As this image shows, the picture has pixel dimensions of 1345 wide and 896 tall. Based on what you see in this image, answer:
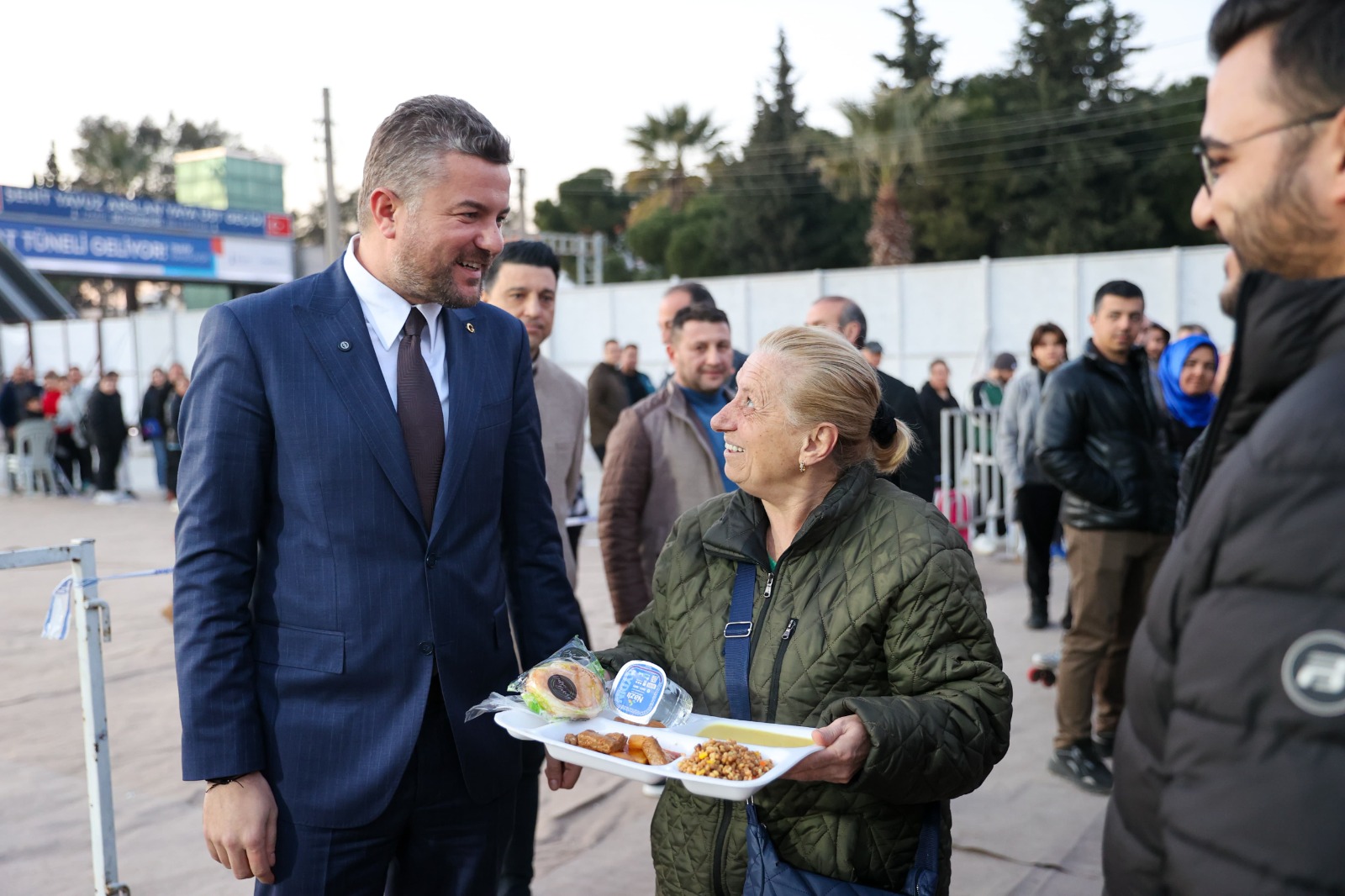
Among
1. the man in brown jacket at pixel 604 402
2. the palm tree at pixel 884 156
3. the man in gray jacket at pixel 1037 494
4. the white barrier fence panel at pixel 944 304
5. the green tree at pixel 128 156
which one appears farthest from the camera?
the green tree at pixel 128 156

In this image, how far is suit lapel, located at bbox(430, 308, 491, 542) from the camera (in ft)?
7.48

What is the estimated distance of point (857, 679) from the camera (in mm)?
2201

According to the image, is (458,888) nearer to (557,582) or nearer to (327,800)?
(327,800)

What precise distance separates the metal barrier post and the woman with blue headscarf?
16.7 ft

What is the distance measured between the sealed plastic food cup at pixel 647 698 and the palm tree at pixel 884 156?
31788 mm

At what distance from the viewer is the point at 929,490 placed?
456 centimetres

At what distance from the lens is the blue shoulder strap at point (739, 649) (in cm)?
227

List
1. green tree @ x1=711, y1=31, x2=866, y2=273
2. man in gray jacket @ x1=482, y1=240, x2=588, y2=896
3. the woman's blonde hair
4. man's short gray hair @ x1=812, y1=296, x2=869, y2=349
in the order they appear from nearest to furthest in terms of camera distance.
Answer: the woman's blonde hair < man in gray jacket @ x1=482, y1=240, x2=588, y2=896 < man's short gray hair @ x1=812, y1=296, x2=869, y2=349 < green tree @ x1=711, y1=31, x2=866, y2=273

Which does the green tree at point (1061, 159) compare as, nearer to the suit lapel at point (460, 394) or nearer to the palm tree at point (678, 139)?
the palm tree at point (678, 139)

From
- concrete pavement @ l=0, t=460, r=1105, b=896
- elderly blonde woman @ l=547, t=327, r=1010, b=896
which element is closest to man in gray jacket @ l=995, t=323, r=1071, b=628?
concrete pavement @ l=0, t=460, r=1105, b=896

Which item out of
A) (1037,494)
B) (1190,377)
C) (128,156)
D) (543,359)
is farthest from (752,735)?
(128,156)

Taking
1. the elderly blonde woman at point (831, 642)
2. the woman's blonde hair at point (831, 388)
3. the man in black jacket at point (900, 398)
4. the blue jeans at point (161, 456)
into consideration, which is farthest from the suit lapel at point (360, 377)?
the blue jeans at point (161, 456)

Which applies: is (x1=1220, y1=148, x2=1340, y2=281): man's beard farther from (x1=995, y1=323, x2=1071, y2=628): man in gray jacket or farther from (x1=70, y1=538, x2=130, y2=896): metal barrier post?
(x1=995, y1=323, x2=1071, y2=628): man in gray jacket

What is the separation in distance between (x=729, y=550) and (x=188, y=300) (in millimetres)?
41972
